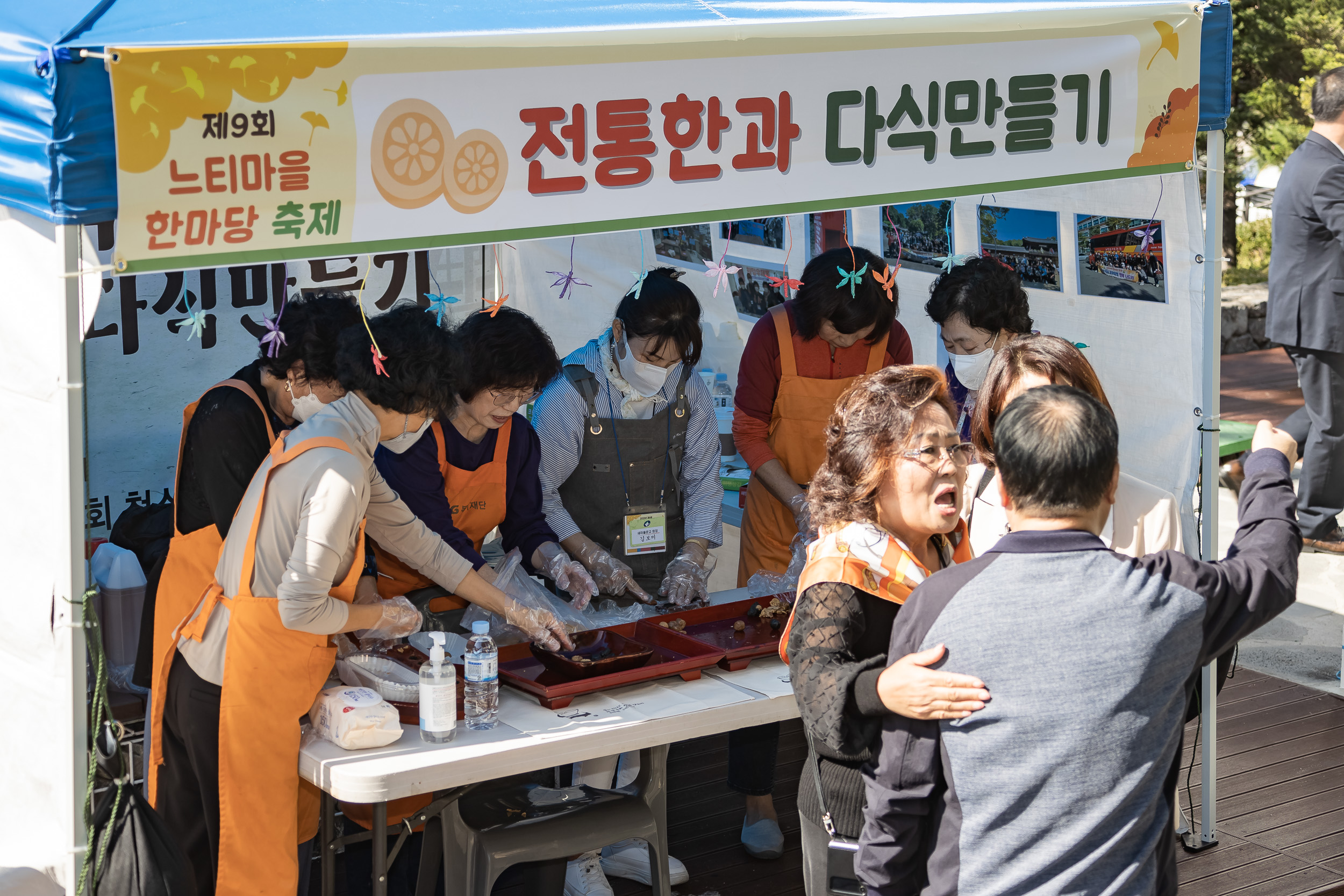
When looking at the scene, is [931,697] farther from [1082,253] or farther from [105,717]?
[1082,253]

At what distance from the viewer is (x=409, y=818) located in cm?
274

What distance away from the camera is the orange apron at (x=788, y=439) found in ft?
12.4

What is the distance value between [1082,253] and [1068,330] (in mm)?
266

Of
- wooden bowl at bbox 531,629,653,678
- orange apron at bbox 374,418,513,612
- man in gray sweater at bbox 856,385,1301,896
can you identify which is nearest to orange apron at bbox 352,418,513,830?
orange apron at bbox 374,418,513,612

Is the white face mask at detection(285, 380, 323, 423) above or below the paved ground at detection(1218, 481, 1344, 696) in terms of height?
above

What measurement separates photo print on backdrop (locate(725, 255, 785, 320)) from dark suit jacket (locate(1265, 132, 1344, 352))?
235 cm

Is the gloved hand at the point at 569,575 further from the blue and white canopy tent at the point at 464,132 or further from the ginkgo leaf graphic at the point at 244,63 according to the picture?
the ginkgo leaf graphic at the point at 244,63

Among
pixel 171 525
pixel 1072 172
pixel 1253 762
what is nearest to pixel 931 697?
pixel 1072 172

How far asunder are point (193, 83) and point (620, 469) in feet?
5.79

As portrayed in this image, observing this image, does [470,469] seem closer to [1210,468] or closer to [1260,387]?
[1210,468]

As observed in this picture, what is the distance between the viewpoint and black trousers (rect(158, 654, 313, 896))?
2629 millimetres

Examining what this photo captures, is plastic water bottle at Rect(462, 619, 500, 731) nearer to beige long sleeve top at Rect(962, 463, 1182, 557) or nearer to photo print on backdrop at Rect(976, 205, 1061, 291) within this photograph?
beige long sleeve top at Rect(962, 463, 1182, 557)

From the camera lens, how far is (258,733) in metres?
2.54

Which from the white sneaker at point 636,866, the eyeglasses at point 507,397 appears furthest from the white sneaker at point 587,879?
the eyeglasses at point 507,397
